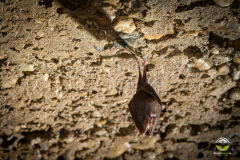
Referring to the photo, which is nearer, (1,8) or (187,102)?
(1,8)

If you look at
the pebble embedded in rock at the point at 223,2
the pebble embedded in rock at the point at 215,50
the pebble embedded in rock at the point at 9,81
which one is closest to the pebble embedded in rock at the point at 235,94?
the pebble embedded in rock at the point at 215,50

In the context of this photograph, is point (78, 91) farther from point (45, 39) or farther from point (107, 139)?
point (107, 139)

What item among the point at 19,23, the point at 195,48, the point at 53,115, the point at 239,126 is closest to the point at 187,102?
the point at 195,48

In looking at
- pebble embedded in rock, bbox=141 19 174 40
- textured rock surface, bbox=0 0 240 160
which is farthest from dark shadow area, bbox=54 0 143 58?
pebble embedded in rock, bbox=141 19 174 40

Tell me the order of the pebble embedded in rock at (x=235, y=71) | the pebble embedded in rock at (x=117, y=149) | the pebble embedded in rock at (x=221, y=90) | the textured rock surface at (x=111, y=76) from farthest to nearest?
1. the pebble embedded in rock at (x=117, y=149)
2. the pebble embedded in rock at (x=221, y=90)
3. the pebble embedded in rock at (x=235, y=71)
4. the textured rock surface at (x=111, y=76)

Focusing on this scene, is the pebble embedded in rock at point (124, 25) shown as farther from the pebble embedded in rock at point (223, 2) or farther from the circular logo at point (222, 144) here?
the circular logo at point (222, 144)

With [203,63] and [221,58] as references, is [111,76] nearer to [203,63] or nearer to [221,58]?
[203,63]
